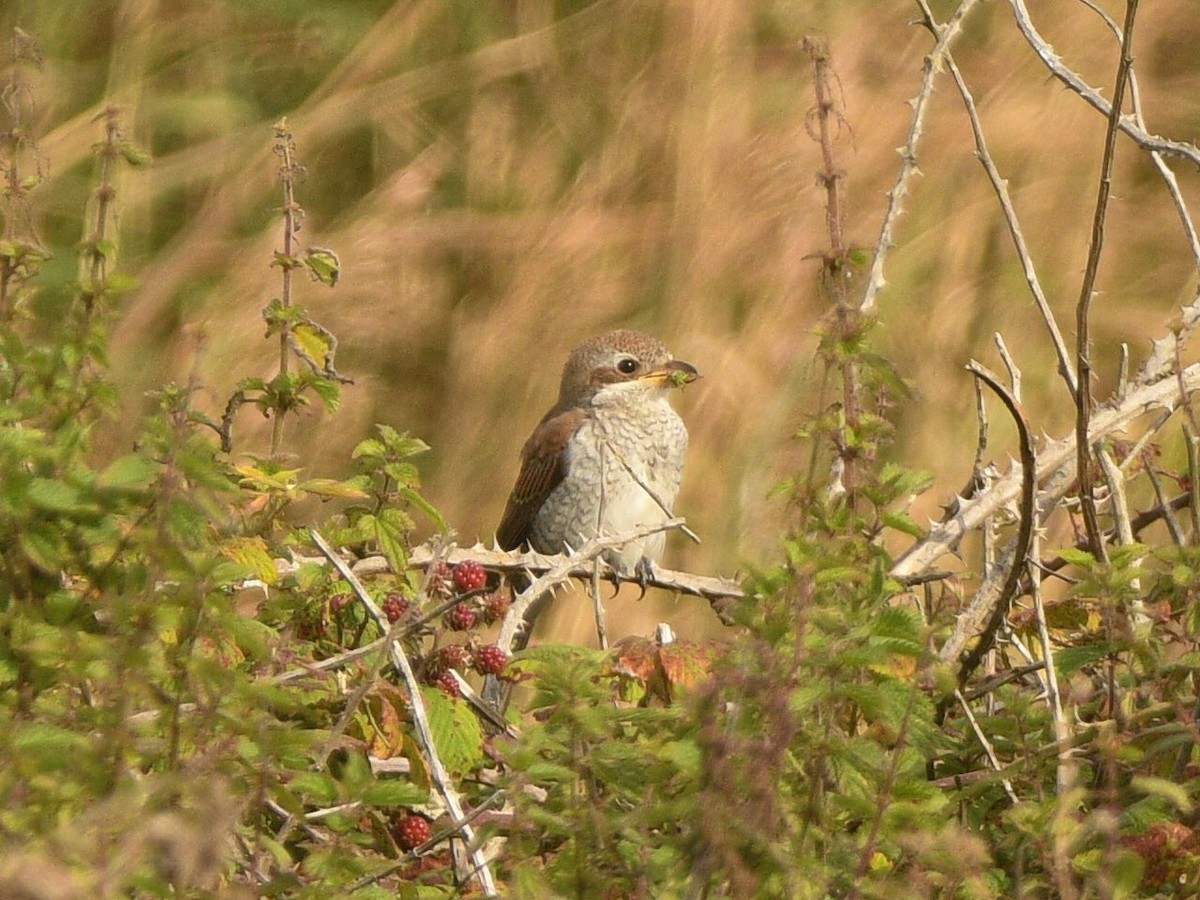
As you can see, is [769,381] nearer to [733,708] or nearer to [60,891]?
[733,708]

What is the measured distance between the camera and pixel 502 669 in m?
2.06

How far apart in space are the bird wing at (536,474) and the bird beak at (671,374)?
155 millimetres

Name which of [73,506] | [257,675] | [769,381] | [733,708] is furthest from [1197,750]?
[769,381]

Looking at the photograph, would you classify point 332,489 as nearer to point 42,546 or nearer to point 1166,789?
point 42,546

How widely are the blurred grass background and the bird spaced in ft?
0.49

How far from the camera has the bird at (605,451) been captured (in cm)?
437

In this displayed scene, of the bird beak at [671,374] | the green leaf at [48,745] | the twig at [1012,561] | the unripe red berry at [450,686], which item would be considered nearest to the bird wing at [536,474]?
the bird beak at [671,374]

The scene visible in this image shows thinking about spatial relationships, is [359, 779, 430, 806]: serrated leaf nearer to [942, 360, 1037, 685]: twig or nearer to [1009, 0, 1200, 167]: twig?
[942, 360, 1037, 685]: twig

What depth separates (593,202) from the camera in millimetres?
4824

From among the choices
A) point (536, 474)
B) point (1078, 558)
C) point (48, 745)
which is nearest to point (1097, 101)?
point (1078, 558)

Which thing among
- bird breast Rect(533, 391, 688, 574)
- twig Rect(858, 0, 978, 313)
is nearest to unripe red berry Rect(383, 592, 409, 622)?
twig Rect(858, 0, 978, 313)

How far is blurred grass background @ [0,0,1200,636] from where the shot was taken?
4590mm

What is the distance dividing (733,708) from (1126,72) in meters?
1.00

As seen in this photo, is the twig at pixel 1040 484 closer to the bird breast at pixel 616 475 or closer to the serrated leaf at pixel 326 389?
the serrated leaf at pixel 326 389
